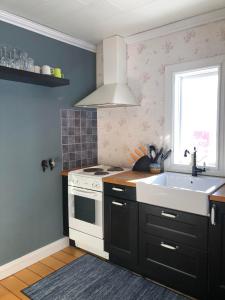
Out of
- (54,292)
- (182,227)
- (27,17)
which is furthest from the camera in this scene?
(27,17)

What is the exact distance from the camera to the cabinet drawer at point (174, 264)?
1.87 meters

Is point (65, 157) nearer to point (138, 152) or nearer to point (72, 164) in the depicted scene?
point (72, 164)

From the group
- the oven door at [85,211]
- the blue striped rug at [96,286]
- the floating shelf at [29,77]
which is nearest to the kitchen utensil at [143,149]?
the oven door at [85,211]

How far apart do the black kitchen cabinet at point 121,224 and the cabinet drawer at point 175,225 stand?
4.3 inches

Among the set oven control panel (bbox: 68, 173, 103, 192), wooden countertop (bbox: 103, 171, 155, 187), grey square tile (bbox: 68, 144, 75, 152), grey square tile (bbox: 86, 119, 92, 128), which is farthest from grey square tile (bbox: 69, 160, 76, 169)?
wooden countertop (bbox: 103, 171, 155, 187)

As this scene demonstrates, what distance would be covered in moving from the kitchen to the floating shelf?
0.31ft

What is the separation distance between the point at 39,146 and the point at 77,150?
548 mm

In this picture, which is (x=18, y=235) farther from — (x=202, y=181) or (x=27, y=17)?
(x=27, y=17)

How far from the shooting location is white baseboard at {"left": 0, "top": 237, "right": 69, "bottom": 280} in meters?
2.31

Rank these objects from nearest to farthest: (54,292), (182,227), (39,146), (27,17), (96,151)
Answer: (182,227) → (54,292) → (27,17) → (39,146) → (96,151)

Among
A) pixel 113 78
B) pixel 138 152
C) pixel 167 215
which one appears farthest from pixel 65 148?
pixel 167 215

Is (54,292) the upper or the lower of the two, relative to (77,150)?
lower

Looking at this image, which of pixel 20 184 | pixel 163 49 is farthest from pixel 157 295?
pixel 163 49

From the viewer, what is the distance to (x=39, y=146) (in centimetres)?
255
